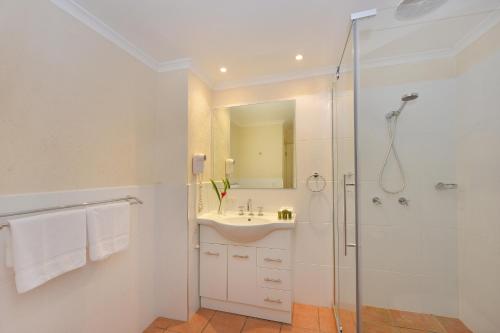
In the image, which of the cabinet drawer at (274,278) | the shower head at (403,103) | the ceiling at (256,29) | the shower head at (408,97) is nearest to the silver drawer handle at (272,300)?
the cabinet drawer at (274,278)

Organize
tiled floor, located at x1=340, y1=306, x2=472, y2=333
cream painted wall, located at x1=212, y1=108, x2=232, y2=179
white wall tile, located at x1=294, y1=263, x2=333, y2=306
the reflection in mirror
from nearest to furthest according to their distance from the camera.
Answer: tiled floor, located at x1=340, y1=306, x2=472, y2=333, white wall tile, located at x1=294, y1=263, x2=333, y2=306, the reflection in mirror, cream painted wall, located at x1=212, y1=108, x2=232, y2=179

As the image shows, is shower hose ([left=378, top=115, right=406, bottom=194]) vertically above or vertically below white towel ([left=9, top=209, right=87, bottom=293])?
above

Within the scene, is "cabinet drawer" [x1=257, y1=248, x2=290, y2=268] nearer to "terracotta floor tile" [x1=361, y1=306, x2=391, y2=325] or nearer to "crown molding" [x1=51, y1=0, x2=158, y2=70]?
"terracotta floor tile" [x1=361, y1=306, x2=391, y2=325]

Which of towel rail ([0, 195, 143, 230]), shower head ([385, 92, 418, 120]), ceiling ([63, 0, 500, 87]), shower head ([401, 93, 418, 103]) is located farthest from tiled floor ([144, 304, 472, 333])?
ceiling ([63, 0, 500, 87])

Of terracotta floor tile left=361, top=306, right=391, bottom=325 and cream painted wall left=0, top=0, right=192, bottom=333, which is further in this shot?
terracotta floor tile left=361, top=306, right=391, bottom=325

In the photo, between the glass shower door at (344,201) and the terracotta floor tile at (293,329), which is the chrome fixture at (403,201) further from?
the terracotta floor tile at (293,329)

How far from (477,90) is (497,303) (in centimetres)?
146

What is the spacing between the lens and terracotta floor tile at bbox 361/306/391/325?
133 cm

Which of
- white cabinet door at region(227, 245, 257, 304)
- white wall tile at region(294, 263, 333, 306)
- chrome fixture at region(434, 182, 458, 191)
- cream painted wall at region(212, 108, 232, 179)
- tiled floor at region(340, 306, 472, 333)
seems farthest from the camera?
cream painted wall at region(212, 108, 232, 179)

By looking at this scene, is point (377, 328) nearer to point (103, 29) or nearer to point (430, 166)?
point (430, 166)

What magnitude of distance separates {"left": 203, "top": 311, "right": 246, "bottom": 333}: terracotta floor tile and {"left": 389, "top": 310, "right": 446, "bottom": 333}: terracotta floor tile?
48.7 inches

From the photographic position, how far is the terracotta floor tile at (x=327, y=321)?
1697 millimetres

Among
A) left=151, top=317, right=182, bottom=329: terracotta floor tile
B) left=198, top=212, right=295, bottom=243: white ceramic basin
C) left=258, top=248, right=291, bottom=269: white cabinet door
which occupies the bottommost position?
left=151, top=317, right=182, bottom=329: terracotta floor tile

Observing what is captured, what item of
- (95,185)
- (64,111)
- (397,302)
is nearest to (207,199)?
(95,185)
